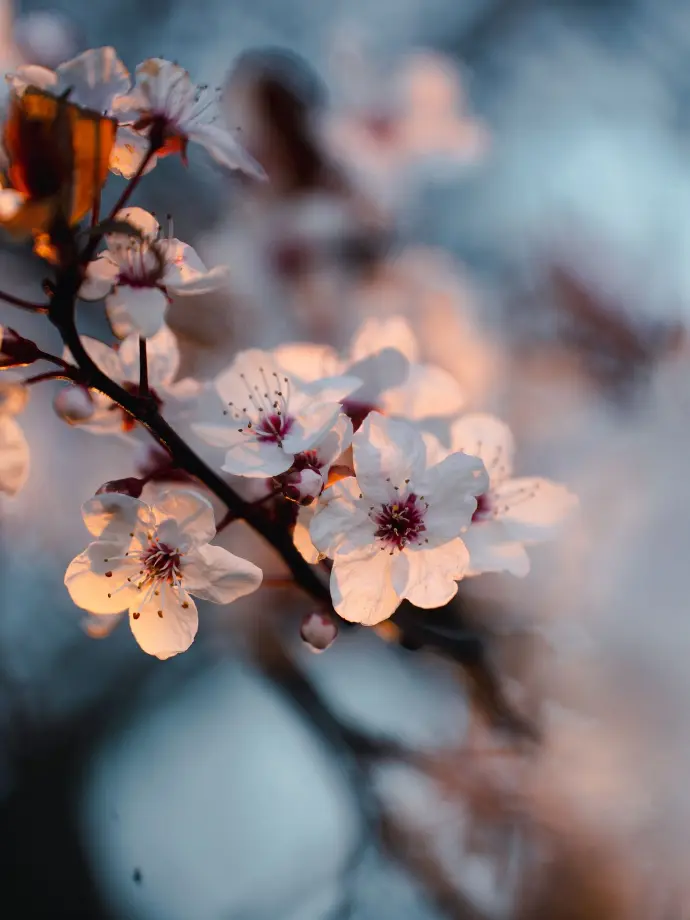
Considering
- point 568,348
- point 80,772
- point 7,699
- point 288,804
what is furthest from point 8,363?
point 80,772

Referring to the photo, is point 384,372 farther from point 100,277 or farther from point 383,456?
point 100,277

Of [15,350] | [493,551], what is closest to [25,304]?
[15,350]

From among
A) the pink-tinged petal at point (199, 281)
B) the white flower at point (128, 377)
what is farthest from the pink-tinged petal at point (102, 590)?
the pink-tinged petal at point (199, 281)

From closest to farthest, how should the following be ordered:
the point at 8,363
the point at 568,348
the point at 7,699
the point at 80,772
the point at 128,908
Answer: the point at 8,363 < the point at 128,908 < the point at 568,348 < the point at 7,699 < the point at 80,772

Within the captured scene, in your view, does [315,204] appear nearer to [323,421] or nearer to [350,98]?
[350,98]

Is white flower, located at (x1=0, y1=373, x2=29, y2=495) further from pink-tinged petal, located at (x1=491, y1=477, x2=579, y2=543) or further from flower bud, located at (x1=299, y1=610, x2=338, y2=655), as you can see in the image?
pink-tinged petal, located at (x1=491, y1=477, x2=579, y2=543)

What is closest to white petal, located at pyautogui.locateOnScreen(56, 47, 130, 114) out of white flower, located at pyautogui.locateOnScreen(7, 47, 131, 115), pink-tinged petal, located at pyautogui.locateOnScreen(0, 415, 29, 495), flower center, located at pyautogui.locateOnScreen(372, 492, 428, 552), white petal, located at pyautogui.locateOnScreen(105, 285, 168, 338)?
white flower, located at pyautogui.locateOnScreen(7, 47, 131, 115)
